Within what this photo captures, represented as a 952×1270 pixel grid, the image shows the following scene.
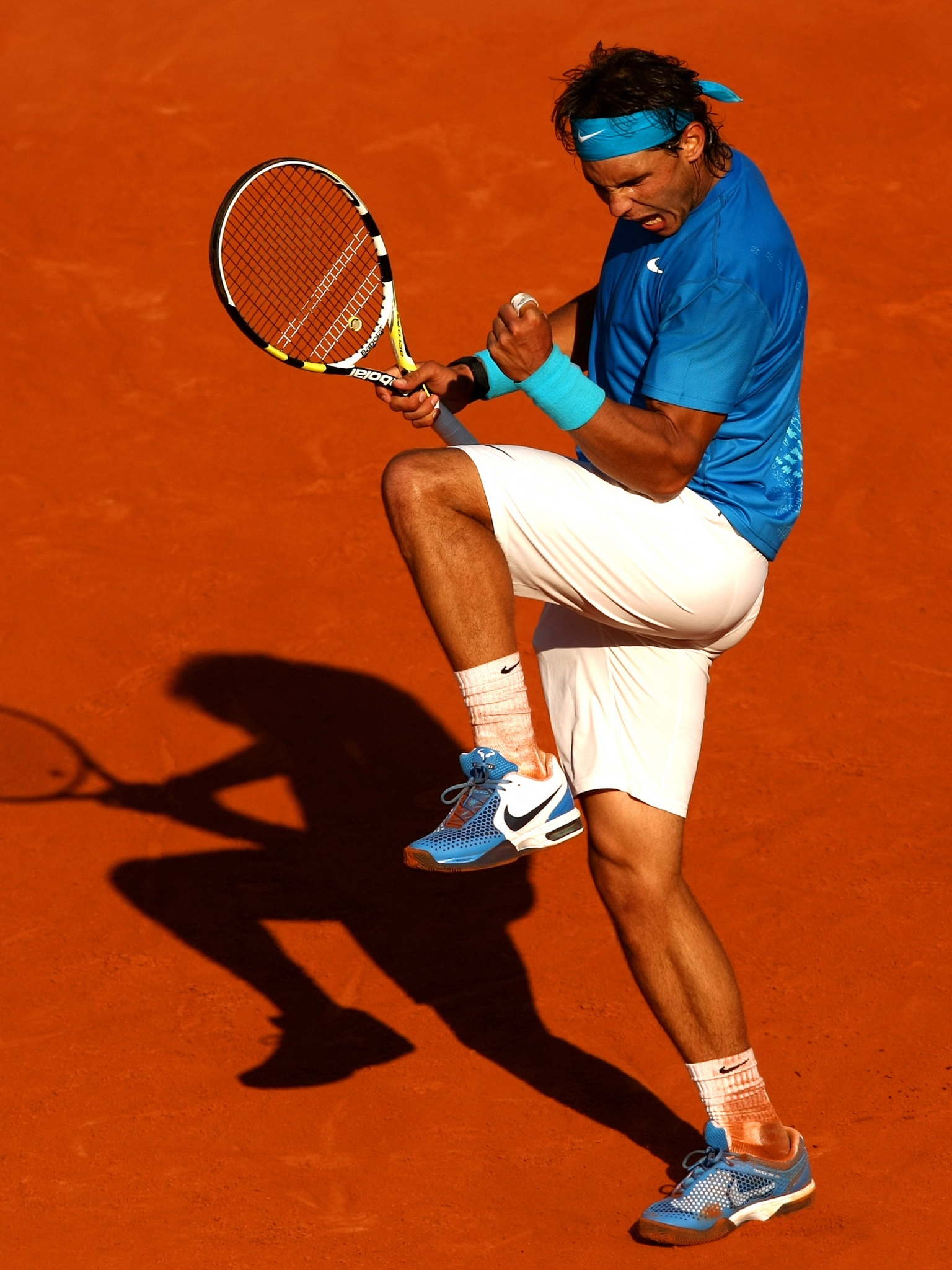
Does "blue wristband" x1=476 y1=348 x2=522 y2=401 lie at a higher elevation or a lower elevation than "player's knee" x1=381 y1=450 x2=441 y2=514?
higher

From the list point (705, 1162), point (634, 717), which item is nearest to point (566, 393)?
point (634, 717)

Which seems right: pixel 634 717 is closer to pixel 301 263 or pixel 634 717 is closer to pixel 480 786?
pixel 480 786

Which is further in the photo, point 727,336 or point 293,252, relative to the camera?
point 293,252

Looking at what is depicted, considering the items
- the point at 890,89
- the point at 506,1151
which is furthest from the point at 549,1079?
the point at 890,89

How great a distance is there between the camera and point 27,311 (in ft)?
30.1

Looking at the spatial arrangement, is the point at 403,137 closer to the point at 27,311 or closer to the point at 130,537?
the point at 27,311

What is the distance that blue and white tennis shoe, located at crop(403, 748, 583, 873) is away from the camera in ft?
12.8

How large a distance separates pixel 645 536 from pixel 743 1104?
1612 millimetres

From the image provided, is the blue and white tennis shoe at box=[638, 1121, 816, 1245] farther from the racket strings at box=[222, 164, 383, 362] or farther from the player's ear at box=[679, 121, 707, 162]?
the racket strings at box=[222, 164, 383, 362]

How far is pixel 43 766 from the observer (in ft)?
21.0

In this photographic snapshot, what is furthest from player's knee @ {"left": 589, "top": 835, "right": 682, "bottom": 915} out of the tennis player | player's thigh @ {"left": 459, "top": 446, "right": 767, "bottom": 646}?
player's thigh @ {"left": 459, "top": 446, "right": 767, "bottom": 646}

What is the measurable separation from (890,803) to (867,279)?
4.26 meters

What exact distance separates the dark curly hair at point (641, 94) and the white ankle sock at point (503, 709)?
1.32 m

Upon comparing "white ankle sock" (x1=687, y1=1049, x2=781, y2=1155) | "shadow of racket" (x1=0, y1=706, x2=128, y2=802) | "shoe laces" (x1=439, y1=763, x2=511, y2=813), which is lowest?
"white ankle sock" (x1=687, y1=1049, x2=781, y2=1155)
